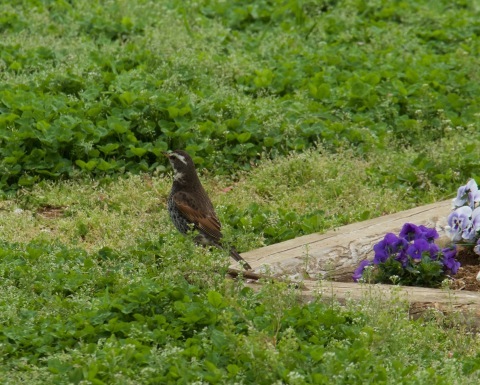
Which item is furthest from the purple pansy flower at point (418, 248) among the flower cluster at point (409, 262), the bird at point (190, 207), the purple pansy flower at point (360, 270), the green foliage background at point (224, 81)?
the green foliage background at point (224, 81)

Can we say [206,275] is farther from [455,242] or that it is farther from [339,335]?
[455,242]

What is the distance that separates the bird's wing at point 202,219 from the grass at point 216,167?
0.17 metres

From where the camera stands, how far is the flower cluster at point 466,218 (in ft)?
29.8

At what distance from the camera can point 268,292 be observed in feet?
24.9

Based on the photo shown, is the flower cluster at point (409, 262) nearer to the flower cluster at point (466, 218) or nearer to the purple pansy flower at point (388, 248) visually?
the purple pansy flower at point (388, 248)

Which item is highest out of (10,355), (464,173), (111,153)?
(10,355)

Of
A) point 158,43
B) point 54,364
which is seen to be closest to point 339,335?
point 54,364

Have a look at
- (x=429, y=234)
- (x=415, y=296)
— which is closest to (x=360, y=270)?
(x=429, y=234)

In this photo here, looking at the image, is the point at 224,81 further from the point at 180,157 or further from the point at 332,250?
the point at 332,250

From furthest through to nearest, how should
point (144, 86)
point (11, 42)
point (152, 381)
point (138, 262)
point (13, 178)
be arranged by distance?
point (11, 42)
point (144, 86)
point (13, 178)
point (138, 262)
point (152, 381)

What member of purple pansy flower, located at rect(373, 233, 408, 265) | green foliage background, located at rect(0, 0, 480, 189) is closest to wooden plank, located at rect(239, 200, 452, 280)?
purple pansy flower, located at rect(373, 233, 408, 265)

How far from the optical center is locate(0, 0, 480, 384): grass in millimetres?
7070

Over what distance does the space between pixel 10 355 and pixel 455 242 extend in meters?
3.93

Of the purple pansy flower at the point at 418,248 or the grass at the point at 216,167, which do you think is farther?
the purple pansy flower at the point at 418,248
